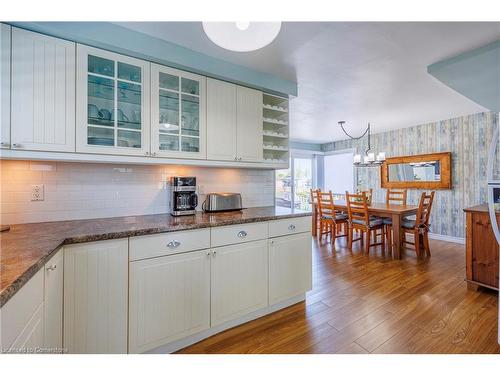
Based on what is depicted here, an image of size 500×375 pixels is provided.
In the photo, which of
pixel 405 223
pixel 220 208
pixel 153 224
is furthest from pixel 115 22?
pixel 405 223

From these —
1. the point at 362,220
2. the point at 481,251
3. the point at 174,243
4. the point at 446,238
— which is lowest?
the point at 446,238

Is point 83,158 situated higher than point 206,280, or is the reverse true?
point 83,158

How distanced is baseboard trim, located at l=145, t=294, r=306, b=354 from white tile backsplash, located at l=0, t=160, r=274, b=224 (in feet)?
3.37

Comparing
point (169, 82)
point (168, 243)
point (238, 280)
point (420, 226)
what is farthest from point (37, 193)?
point (420, 226)

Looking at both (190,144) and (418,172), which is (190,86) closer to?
(190,144)

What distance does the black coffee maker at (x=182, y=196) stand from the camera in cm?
199

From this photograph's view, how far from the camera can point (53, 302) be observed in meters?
1.15

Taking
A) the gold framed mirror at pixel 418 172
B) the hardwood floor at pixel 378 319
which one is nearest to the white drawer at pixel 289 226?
the hardwood floor at pixel 378 319

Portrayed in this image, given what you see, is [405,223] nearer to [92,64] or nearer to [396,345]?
[396,345]

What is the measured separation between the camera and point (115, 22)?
5.46 feet

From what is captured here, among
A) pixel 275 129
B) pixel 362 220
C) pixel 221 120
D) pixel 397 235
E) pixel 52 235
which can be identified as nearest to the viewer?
pixel 52 235

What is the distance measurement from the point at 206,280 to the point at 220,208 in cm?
71

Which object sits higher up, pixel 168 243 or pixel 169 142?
pixel 169 142

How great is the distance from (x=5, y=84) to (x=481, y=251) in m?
4.06
